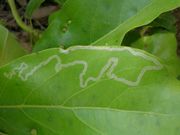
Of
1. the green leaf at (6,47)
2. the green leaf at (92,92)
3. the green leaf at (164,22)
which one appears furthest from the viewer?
the green leaf at (164,22)

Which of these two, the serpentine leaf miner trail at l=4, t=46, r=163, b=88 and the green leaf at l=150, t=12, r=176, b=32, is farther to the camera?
the green leaf at l=150, t=12, r=176, b=32

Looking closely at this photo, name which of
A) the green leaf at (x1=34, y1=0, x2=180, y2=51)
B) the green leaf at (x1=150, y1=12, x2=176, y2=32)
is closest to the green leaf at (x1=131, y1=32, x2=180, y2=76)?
the green leaf at (x1=150, y1=12, x2=176, y2=32)

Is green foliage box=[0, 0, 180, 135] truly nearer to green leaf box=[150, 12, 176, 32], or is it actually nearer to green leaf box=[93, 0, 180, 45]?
green leaf box=[93, 0, 180, 45]

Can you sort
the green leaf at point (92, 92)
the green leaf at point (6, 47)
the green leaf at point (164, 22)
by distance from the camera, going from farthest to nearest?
1. the green leaf at point (164, 22)
2. the green leaf at point (6, 47)
3. the green leaf at point (92, 92)

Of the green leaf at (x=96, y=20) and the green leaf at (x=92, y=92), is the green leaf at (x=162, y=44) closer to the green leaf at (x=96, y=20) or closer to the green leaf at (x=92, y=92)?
the green leaf at (x=96, y=20)

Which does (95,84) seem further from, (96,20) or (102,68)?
(96,20)

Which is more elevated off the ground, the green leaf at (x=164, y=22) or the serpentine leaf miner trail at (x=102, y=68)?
the serpentine leaf miner trail at (x=102, y=68)

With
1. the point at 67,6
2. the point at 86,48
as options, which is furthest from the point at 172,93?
the point at 67,6

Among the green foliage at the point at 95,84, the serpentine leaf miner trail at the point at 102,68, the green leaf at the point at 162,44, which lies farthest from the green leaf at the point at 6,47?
the green leaf at the point at 162,44

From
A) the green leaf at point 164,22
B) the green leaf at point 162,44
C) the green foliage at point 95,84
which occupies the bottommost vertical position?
the green leaf at point 162,44
